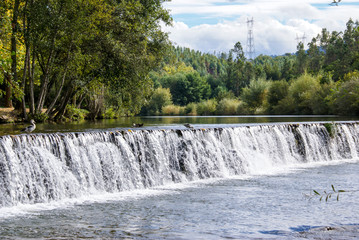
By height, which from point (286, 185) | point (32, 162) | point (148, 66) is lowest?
point (286, 185)

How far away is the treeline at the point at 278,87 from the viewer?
43.7 metres

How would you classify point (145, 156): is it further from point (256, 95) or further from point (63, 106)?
point (256, 95)

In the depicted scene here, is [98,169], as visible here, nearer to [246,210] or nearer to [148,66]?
[246,210]

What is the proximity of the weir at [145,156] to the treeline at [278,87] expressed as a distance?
2.69 metres

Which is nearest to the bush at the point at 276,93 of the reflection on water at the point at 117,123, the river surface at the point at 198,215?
the reflection on water at the point at 117,123

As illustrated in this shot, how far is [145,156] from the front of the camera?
14195mm

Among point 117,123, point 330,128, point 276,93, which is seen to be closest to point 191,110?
point 276,93

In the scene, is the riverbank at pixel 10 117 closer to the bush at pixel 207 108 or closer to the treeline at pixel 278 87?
the treeline at pixel 278 87

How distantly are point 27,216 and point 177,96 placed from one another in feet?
251

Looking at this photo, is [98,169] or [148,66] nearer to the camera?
[98,169]

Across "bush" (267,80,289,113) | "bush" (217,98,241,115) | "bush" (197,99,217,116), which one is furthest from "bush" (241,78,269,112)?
"bush" (197,99,217,116)

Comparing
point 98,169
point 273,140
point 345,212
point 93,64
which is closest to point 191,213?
point 345,212

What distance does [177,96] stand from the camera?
85.2 metres

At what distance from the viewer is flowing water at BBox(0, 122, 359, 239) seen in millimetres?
7891
